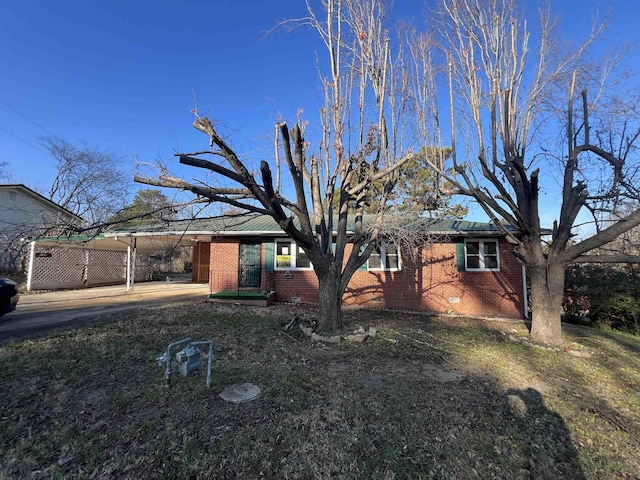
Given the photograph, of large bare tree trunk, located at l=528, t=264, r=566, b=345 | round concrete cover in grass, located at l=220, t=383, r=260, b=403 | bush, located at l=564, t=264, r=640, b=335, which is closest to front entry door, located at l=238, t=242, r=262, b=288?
round concrete cover in grass, located at l=220, t=383, r=260, b=403

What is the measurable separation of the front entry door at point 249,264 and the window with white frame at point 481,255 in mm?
7437

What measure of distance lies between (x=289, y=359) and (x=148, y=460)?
9.30 ft

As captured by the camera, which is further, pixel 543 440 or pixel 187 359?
pixel 187 359

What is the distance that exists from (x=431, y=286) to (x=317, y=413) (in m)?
8.78

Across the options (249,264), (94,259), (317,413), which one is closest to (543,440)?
(317,413)

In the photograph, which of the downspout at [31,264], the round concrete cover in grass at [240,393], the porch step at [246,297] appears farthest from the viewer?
the downspout at [31,264]

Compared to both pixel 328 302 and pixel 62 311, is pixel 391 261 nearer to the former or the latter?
pixel 328 302

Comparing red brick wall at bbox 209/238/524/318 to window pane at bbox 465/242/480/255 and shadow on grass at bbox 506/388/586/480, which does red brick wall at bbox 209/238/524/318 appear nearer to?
window pane at bbox 465/242/480/255

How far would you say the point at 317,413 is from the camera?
3.48 metres

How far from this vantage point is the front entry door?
39.2ft

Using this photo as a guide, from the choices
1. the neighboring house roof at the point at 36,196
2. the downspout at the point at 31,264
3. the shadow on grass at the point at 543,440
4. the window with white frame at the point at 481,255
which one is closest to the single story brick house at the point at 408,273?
the window with white frame at the point at 481,255

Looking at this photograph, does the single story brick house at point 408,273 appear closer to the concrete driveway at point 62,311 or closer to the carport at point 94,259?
the carport at point 94,259

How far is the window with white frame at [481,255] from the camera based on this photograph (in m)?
11.1

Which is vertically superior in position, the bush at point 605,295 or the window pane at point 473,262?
the window pane at point 473,262
